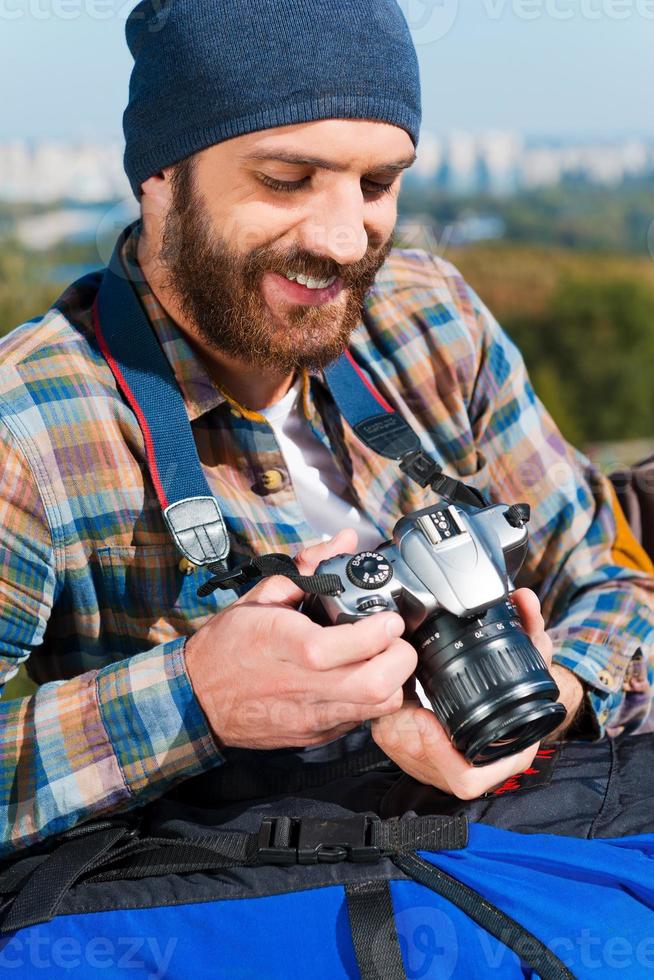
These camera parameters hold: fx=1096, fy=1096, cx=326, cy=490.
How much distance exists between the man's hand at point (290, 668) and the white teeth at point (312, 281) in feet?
1.37

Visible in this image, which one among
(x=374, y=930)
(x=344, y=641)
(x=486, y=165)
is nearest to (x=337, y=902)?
(x=374, y=930)

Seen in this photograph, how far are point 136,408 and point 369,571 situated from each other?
465 mm

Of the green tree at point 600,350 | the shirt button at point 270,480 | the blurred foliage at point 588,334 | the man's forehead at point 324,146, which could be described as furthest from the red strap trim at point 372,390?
the green tree at point 600,350

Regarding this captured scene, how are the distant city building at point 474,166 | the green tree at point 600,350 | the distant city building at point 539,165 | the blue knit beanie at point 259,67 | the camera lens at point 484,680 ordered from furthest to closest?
1. the distant city building at point 539,165
2. the green tree at point 600,350
3. the distant city building at point 474,166
4. the blue knit beanie at point 259,67
5. the camera lens at point 484,680

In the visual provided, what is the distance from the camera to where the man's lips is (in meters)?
1.63

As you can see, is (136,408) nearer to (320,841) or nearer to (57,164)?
A: (320,841)

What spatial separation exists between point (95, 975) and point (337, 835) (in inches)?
12.5

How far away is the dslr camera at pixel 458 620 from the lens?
131cm

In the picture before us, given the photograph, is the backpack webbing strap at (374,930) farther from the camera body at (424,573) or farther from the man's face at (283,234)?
the man's face at (283,234)

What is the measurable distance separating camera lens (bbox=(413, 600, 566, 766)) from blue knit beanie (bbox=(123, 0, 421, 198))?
745mm

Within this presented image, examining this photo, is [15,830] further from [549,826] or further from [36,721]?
[549,826]

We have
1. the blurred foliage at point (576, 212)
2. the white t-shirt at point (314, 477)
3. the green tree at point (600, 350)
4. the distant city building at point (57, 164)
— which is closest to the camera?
the white t-shirt at point (314, 477)

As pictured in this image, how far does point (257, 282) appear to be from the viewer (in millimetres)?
1624

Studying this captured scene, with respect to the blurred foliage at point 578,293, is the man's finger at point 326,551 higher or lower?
higher
